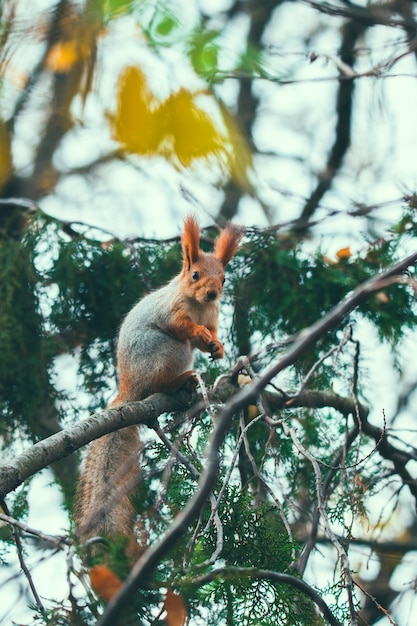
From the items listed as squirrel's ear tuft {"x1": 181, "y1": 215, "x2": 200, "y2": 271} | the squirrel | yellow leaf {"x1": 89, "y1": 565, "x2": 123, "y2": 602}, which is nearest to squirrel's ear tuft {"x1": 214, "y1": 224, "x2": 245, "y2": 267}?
the squirrel

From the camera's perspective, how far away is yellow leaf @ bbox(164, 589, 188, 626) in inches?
58.2

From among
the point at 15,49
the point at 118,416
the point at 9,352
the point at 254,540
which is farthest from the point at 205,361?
the point at 15,49

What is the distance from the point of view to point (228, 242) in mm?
3574

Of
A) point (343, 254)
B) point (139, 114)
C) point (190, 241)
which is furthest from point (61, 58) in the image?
point (343, 254)

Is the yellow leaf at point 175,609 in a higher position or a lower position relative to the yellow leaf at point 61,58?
lower

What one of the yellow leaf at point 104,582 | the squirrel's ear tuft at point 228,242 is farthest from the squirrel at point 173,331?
the yellow leaf at point 104,582

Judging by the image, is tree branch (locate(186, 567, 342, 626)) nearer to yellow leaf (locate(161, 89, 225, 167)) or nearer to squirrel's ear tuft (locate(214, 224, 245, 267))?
yellow leaf (locate(161, 89, 225, 167))

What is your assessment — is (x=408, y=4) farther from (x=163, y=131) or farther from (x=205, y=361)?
(x=163, y=131)

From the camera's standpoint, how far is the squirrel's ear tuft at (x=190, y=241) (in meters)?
3.54

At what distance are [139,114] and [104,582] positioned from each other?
0.79 meters

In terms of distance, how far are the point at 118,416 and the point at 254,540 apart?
0.68 meters

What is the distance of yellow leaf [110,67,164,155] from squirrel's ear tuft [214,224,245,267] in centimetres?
239

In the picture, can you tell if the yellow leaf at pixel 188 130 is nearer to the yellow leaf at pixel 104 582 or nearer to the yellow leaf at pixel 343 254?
the yellow leaf at pixel 104 582

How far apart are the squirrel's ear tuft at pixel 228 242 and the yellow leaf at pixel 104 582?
7.58 feet
